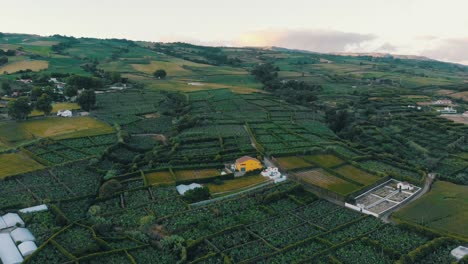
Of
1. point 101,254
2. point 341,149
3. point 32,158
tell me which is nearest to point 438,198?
point 341,149

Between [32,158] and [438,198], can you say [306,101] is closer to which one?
[438,198]

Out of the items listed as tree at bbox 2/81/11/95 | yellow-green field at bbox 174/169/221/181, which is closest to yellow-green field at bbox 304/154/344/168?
yellow-green field at bbox 174/169/221/181

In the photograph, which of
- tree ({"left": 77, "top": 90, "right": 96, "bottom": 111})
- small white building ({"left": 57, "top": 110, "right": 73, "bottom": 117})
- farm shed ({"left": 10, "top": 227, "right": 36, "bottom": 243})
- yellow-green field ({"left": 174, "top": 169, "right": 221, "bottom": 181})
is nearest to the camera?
farm shed ({"left": 10, "top": 227, "right": 36, "bottom": 243})

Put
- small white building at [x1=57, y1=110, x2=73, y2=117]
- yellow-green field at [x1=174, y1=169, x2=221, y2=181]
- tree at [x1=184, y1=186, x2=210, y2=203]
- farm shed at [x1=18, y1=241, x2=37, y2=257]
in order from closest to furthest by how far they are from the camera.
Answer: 1. farm shed at [x1=18, y1=241, x2=37, y2=257]
2. tree at [x1=184, y1=186, x2=210, y2=203]
3. yellow-green field at [x1=174, y1=169, x2=221, y2=181]
4. small white building at [x1=57, y1=110, x2=73, y2=117]

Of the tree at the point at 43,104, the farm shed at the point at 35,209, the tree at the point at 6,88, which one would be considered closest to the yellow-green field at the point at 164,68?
the tree at the point at 6,88

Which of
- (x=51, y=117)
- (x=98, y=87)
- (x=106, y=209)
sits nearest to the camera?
(x=106, y=209)

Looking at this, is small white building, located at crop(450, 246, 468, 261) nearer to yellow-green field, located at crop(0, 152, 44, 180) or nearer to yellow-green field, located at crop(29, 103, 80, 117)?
yellow-green field, located at crop(0, 152, 44, 180)
